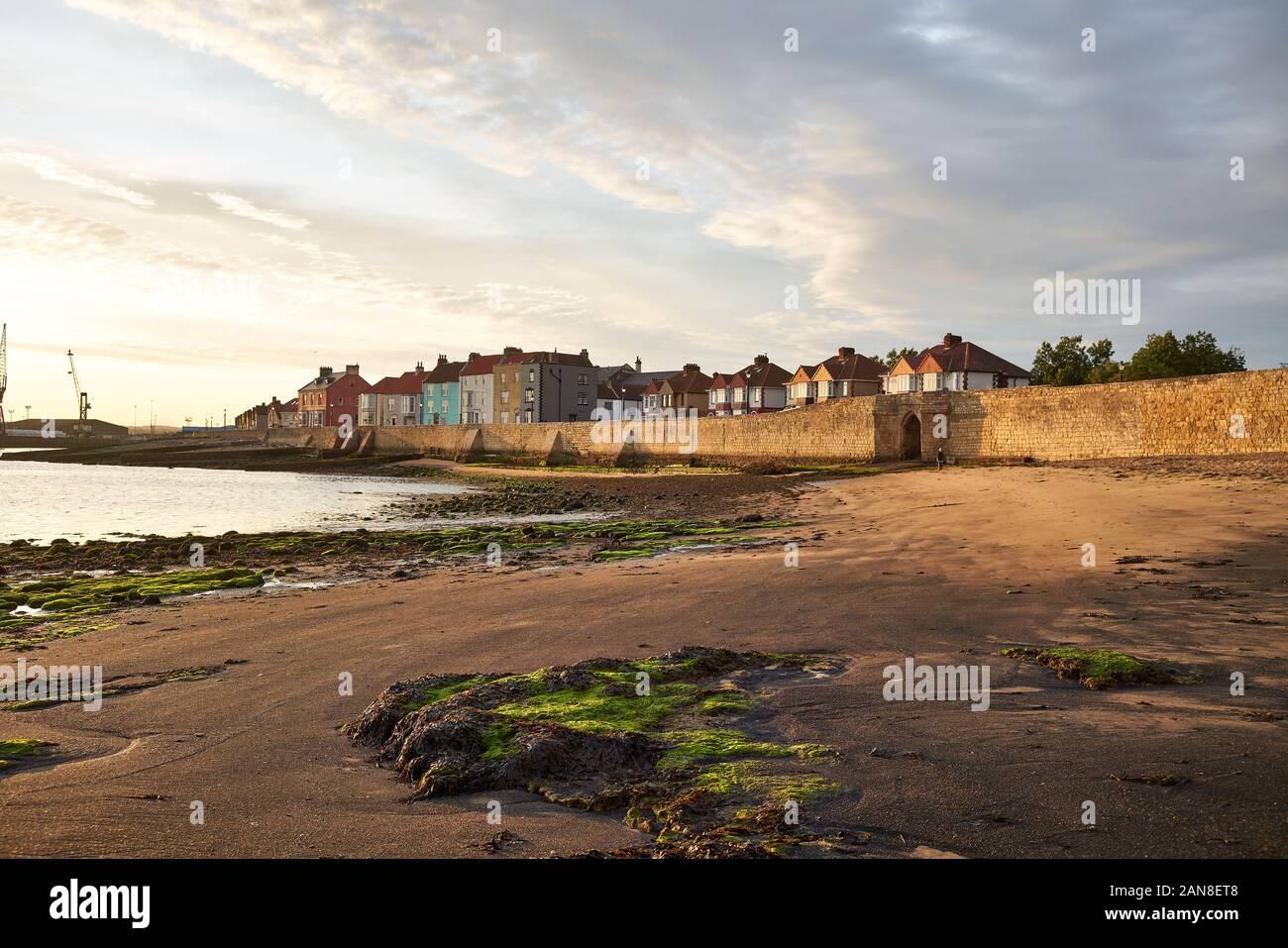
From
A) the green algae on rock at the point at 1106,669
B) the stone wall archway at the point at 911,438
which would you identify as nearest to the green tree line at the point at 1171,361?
the stone wall archway at the point at 911,438

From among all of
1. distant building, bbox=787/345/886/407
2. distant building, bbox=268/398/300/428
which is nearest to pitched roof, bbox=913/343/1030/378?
distant building, bbox=787/345/886/407

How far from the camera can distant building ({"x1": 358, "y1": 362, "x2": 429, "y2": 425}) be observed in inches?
4577

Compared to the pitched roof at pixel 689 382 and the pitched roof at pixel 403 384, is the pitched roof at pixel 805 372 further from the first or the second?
the pitched roof at pixel 403 384

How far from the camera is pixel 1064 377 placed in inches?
2719

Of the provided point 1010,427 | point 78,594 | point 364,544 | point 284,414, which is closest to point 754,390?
point 1010,427

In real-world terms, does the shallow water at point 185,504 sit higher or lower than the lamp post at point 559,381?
lower

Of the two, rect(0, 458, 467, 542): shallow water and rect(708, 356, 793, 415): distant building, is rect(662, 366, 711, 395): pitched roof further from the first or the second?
rect(0, 458, 467, 542): shallow water

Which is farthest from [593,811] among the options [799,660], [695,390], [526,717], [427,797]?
[695,390]

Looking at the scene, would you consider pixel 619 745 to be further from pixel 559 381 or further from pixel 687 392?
pixel 559 381

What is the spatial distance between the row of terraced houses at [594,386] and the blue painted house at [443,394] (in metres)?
0.14

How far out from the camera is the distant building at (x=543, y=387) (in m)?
94.9

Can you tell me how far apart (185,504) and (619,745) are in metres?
36.1

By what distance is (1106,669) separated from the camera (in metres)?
6.39

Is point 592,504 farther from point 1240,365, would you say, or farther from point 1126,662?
point 1240,365
